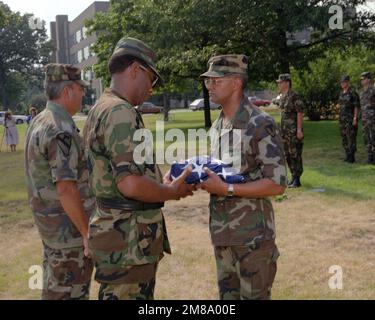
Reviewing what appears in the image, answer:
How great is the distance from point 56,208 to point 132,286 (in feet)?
2.76

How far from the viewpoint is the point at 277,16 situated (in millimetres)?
15898

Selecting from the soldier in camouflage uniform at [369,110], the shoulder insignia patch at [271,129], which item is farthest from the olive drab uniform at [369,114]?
the shoulder insignia patch at [271,129]

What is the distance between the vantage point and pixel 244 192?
2783mm

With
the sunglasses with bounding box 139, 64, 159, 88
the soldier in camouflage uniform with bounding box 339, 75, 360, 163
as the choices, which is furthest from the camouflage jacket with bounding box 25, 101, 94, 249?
the soldier in camouflage uniform with bounding box 339, 75, 360, 163

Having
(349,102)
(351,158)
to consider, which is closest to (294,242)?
(349,102)

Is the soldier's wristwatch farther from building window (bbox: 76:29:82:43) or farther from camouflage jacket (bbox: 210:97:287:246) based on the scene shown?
building window (bbox: 76:29:82:43)

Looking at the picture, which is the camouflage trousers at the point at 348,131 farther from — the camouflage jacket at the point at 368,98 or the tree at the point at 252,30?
the tree at the point at 252,30

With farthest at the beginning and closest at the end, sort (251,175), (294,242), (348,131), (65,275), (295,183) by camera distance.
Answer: (348,131) → (295,183) → (294,242) → (65,275) → (251,175)

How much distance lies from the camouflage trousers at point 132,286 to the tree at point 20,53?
70.8 metres

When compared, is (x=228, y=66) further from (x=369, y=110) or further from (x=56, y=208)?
(x=369, y=110)

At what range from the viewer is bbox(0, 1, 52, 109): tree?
228 ft

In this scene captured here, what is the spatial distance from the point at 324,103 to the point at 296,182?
16250 millimetres
